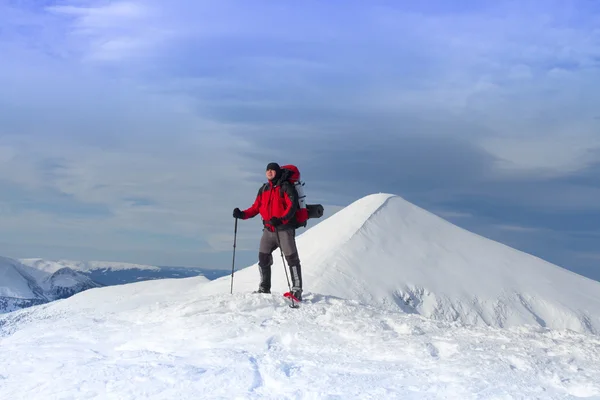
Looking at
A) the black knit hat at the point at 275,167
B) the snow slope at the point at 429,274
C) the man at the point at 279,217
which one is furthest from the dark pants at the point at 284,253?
the snow slope at the point at 429,274

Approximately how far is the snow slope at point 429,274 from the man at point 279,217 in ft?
20.2

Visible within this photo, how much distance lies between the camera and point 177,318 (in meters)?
10.1

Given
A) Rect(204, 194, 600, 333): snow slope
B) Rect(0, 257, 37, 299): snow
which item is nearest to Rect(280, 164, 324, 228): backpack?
Rect(204, 194, 600, 333): snow slope

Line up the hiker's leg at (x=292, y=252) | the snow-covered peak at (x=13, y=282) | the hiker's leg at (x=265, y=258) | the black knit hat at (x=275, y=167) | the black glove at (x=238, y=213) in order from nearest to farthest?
1. the black knit hat at (x=275, y=167)
2. the hiker's leg at (x=292, y=252)
3. the hiker's leg at (x=265, y=258)
4. the black glove at (x=238, y=213)
5. the snow-covered peak at (x=13, y=282)

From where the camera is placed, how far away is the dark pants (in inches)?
454

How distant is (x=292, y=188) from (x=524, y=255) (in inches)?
648

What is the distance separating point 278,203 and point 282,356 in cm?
390

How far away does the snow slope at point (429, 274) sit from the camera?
63.4 feet

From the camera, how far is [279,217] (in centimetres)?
1135

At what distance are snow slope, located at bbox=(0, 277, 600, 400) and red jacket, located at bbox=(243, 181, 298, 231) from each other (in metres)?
1.52

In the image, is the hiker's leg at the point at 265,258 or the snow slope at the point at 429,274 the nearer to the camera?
the hiker's leg at the point at 265,258

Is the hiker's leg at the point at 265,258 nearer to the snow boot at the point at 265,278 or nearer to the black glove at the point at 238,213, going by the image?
the snow boot at the point at 265,278

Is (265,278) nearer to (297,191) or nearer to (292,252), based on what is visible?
(292,252)

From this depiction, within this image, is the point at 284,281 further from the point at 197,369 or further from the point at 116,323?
the point at 197,369
